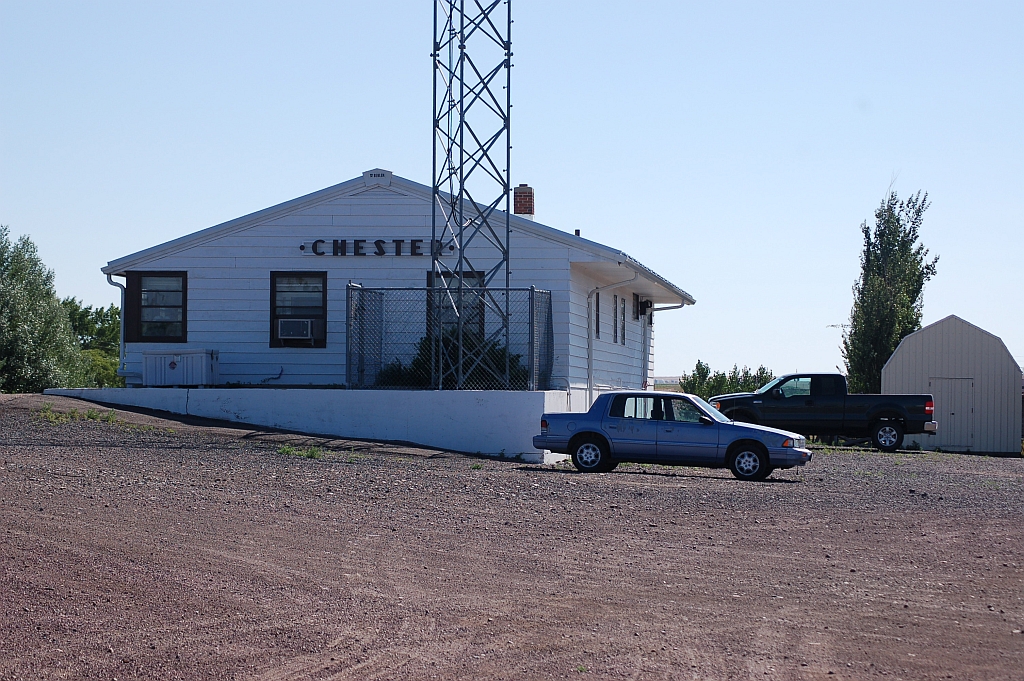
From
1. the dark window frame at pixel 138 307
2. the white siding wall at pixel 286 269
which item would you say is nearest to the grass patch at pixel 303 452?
the white siding wall at pixel 286 269

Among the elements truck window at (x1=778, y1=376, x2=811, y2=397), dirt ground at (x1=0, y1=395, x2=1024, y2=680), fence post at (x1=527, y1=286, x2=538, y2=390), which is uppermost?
fence post at (x1=527, y1=286, x2=538, y2=390)

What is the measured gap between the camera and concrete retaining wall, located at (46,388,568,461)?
19266 mm

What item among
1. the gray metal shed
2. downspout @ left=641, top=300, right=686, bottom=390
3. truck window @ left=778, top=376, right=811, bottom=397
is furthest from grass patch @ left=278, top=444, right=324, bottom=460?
the gray metal shed

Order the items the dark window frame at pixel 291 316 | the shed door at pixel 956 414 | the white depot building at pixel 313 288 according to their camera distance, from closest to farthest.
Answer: the white depot building at pixel 313 288, the dark window frame at pixel 291 316, the shed door at pixel 956 414

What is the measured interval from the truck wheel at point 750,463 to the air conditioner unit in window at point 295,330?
9.65 meters

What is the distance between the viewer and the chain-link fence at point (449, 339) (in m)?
20.0

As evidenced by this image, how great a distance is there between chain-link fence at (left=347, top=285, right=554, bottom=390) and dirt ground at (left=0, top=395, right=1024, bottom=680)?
542 cm

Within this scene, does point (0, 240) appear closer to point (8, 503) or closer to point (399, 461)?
point (399, 461)

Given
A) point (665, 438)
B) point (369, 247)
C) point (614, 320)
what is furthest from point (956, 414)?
point (369, 247)

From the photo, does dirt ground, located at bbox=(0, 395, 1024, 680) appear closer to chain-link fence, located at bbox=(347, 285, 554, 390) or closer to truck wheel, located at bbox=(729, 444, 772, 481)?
truck wheel, located at bbox=(729, 444, 772, 481)

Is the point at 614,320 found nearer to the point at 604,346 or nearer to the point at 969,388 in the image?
the point at 604,346

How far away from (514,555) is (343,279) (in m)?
14.5

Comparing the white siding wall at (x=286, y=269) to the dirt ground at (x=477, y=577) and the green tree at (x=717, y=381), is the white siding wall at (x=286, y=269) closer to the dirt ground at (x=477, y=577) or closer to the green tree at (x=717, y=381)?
the dirt ground at (x=477, y=577)

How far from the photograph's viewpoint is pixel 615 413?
→ 57.8 feet
